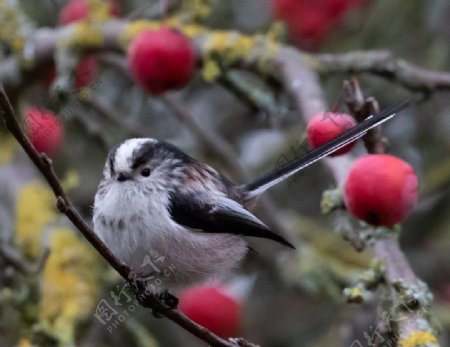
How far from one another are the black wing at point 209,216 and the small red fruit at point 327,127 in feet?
1.42

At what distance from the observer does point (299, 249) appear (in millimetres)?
4352

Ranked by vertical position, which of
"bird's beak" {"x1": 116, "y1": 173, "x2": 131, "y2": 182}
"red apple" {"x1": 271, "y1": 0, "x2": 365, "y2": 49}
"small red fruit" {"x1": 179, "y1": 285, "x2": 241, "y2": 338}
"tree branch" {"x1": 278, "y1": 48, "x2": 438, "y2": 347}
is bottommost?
"small red fruit" {"x1": 179, "y1": 285, "x2": 241, "y2": 338}

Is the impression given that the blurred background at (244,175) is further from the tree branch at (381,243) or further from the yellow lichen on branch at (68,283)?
the tree branch at (381,243)

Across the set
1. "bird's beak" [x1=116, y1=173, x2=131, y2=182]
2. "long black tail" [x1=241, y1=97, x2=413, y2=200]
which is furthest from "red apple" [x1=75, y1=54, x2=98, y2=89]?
"long black tail" [x1=241, y1=97, x2=413, y2=200]

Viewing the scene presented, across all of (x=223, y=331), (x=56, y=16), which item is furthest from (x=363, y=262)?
(x=56, y=16)

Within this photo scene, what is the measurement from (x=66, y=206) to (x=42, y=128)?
160 cm

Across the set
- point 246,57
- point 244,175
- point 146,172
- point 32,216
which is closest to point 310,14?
point 244,175

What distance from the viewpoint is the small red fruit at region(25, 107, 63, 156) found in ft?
12.4

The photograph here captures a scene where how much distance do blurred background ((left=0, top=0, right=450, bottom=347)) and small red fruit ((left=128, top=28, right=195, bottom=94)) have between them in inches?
11.3

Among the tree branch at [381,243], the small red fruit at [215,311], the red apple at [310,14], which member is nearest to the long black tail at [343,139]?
the tree branch at [381,243]

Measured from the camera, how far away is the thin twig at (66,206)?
217 centimetres

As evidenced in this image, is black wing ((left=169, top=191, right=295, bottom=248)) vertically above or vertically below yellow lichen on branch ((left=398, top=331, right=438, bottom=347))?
above

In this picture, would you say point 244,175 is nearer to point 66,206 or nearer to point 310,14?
point 310,14

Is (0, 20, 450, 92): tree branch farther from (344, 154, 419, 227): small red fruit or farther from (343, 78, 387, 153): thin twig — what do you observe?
(344, 154, 419, 227): small red fruit
